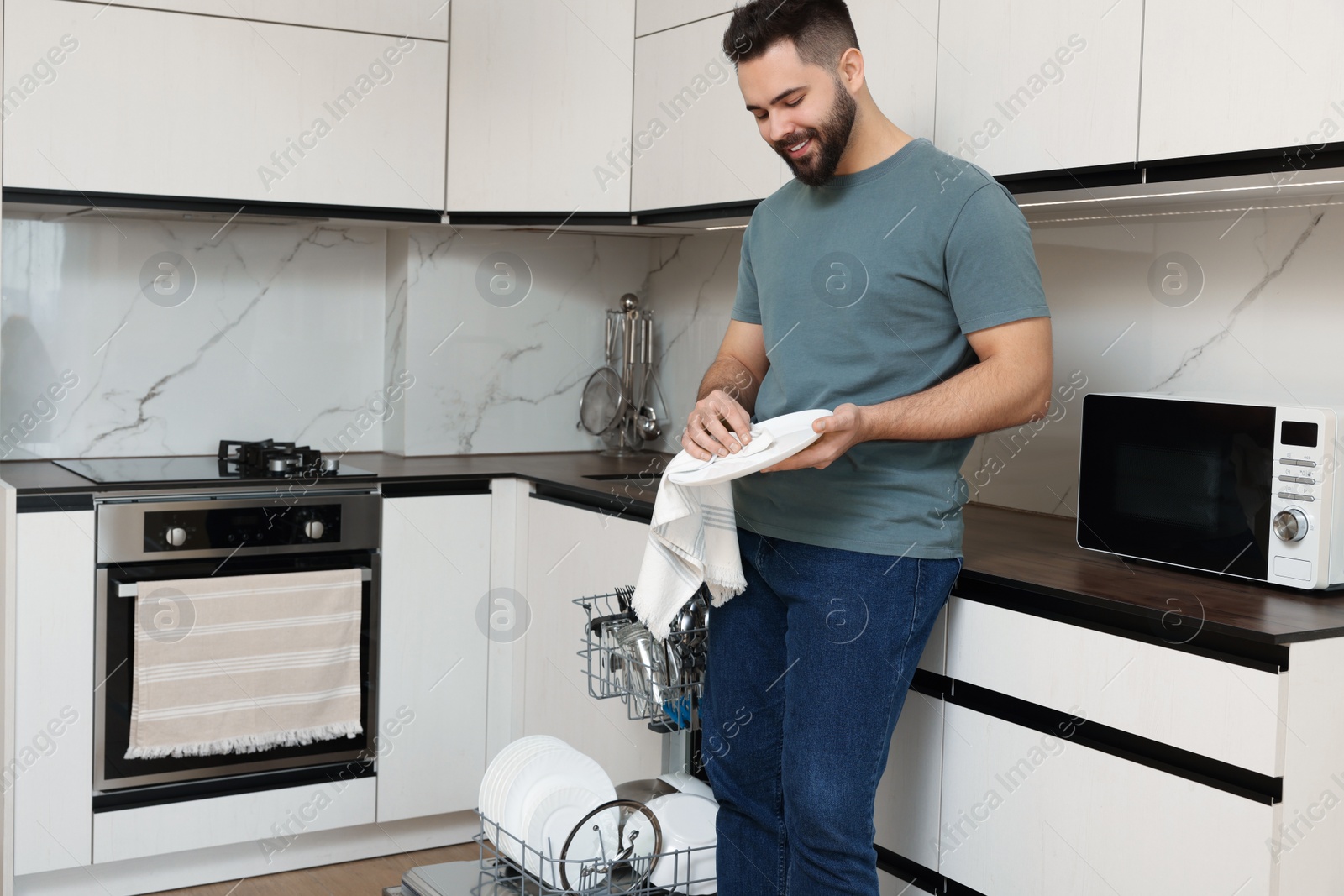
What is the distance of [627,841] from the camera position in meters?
1.90

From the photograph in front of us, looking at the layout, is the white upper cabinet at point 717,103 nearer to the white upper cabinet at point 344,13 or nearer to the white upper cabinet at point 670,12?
the white upper cabinet at point 670,12

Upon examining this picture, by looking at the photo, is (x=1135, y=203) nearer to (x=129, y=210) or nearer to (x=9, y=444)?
(x=129, y=210)

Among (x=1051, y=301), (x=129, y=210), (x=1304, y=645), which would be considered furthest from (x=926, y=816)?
(x=129, y=210)

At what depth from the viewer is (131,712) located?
256 centimetres

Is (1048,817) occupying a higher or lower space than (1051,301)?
lower

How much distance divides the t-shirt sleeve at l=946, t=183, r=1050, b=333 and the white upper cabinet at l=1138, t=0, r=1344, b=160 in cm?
37

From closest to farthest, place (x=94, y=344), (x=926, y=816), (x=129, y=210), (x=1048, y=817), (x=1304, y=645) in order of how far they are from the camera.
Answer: (x=1304, y=645)
(x=1048, y=817)
(x=926, y=816)
(x=129, y=210)
(x=94, y=344)

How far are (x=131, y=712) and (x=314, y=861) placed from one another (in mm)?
582

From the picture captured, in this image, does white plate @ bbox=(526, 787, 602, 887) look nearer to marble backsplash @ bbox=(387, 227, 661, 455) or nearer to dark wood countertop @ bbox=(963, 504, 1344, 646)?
dark wood countertop @ bbox=(963, 504, 1344, 646)

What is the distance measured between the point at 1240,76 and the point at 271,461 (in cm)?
210

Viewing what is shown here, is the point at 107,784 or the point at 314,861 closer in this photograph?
the point at 107,784

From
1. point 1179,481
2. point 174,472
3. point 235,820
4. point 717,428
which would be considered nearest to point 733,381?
point 717,428

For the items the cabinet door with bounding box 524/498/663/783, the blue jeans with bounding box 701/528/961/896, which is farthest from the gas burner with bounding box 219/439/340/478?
the blue jeans with bounding box 701/528/961/896

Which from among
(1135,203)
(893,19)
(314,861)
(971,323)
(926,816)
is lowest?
(314,861)
